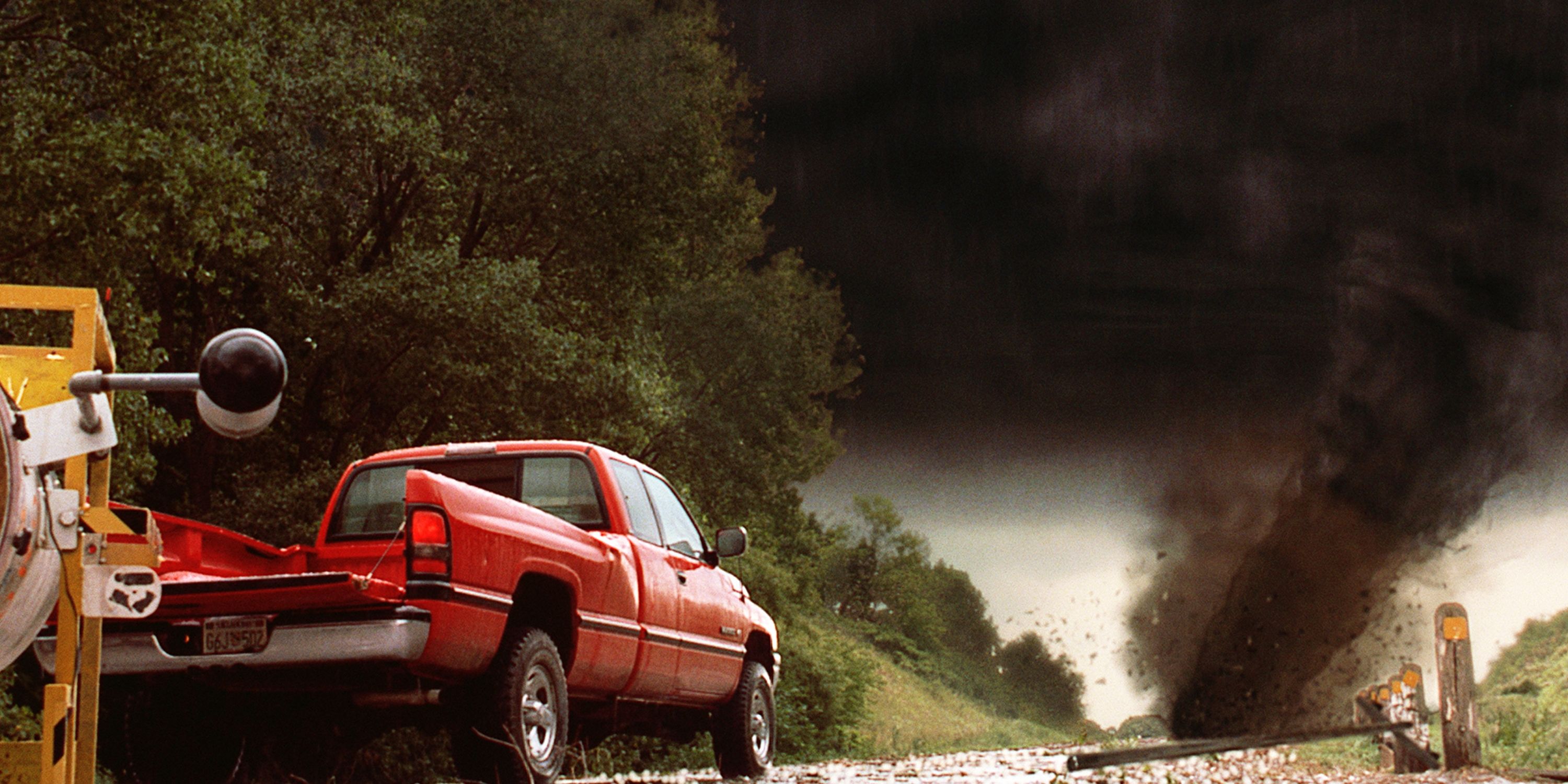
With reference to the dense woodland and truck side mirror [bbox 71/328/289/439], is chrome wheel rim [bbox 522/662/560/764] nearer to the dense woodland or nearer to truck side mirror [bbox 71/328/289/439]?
truck side mirror [bbox 71/328/289/439]

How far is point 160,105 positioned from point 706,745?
1667 cm

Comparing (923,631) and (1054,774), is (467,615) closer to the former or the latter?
(1054,774)

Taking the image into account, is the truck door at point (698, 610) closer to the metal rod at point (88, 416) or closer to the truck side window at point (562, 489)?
the truck side window at point (562, 489)

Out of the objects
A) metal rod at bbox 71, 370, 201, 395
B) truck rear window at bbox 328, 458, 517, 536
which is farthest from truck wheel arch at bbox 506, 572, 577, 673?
metal rod at bbox 71, 370, 201, 395

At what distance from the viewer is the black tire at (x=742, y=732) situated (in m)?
11.6

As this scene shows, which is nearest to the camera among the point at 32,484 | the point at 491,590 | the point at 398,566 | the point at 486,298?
the point at 32,484

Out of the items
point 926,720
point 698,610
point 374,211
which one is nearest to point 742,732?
point 698,610

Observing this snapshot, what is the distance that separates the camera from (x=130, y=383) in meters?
4.03

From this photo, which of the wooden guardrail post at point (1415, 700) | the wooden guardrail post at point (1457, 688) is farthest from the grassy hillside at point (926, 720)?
the wooden guardrail post at point (1457, 688)

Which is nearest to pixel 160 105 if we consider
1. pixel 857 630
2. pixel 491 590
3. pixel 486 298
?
pixel 486 298

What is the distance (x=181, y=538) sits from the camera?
7.70m

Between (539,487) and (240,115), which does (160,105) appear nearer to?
(240,115)

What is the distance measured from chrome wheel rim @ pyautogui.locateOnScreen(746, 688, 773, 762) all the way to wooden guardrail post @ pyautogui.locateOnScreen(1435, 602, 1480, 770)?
19.1ft

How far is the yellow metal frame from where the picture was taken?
14.0ft
